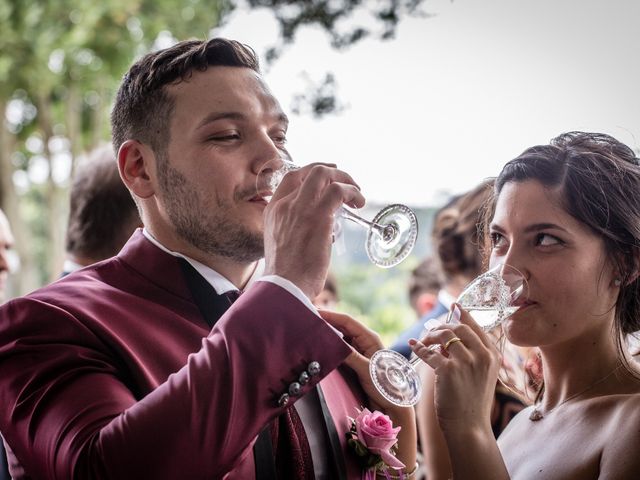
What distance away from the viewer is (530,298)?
1879 mm

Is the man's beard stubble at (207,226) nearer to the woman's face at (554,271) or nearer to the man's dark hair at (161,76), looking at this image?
the man's dark hair at (161,76)

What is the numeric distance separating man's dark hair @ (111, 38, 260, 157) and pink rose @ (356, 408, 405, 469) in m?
0.95

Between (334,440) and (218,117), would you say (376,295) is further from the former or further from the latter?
(334,440)

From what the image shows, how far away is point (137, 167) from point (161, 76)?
278 mm

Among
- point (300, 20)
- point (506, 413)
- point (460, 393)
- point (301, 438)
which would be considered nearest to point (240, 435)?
point (301, 438)

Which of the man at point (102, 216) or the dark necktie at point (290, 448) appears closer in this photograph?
the dark necktie at point (290, 448)

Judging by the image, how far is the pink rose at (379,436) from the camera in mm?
1792

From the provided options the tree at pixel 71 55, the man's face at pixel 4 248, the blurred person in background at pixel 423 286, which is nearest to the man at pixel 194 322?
the man's face at pixel 4 248

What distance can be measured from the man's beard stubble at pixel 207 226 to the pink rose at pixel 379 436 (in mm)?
530

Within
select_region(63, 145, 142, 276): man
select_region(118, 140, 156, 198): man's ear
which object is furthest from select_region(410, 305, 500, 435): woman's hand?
select_region(63, 145, 142, 276): man

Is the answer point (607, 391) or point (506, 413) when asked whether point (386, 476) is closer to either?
point (607, 391)

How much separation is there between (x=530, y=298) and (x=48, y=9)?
6222 mm

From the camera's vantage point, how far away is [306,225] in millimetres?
1538

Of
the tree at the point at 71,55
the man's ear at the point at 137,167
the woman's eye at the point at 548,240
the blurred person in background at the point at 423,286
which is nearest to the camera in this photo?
the woman's eye at the point at 548,240
